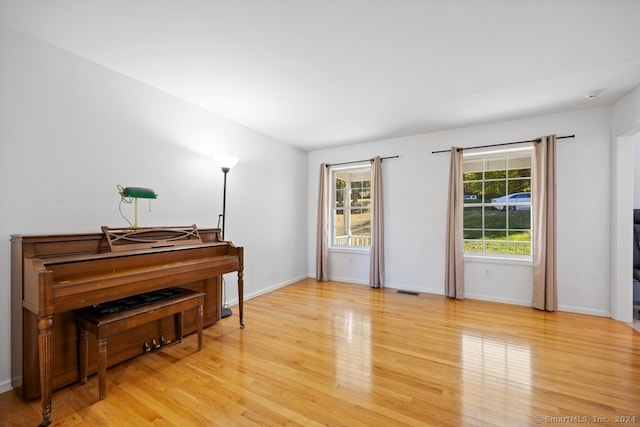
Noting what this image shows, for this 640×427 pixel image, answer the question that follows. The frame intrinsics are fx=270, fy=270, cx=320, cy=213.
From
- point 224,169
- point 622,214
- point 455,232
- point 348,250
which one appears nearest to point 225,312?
point 224,169

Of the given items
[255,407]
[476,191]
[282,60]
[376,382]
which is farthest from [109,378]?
[476,191]

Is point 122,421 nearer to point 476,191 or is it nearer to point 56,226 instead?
point 56,226

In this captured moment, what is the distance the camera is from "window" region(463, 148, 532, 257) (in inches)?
154

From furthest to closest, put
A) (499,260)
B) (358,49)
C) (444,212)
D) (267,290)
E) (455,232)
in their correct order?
(267,290) < (444,212) < (455,232) < (499,260) < (358,49)

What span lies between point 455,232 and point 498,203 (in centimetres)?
79

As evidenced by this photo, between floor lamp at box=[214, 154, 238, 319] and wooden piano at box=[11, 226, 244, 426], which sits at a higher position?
floor lamp at box=[214, 154, 238, 319]

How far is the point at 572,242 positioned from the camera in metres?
3.48

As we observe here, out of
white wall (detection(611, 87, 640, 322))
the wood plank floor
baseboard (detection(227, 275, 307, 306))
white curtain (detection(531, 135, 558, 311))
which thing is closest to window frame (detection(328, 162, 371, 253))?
baseboard (detection(227, 275, 307, 306))

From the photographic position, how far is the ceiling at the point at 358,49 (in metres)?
1.77

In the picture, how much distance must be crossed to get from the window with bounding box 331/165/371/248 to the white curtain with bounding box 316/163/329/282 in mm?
245

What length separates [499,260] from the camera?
3.89m

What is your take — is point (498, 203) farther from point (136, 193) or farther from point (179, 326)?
point (136, 193)

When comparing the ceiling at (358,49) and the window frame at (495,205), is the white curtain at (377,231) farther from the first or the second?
the ceiling at (358,49)

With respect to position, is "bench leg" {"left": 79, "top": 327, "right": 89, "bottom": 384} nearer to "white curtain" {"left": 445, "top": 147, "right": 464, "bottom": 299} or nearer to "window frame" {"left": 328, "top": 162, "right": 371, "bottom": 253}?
"window frame" {"left": 328, "top": 162, "right": 371, "bottom": 253}
